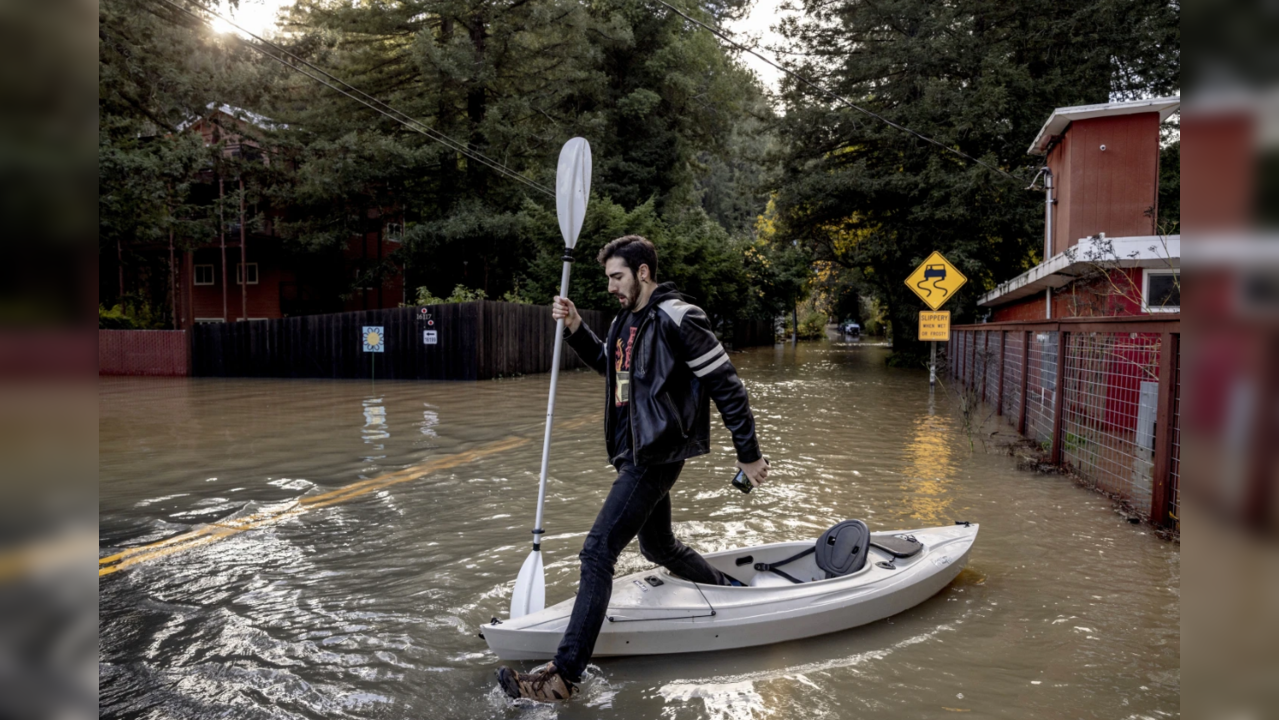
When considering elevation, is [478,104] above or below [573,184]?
above

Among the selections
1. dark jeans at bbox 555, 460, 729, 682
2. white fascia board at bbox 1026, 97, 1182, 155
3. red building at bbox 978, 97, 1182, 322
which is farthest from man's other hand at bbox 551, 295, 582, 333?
white fascia board at bbox 1026, 97, 1182, 155

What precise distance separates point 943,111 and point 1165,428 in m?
21.9

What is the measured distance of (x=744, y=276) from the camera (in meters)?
40.0

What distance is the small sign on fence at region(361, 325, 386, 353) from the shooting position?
23.9 metres

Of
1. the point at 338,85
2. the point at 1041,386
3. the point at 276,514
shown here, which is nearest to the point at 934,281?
the point at 1041,386

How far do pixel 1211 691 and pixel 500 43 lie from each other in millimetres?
32760

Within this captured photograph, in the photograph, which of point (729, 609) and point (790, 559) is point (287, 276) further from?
point (729, 609)

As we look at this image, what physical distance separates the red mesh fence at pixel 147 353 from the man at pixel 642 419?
2625cm

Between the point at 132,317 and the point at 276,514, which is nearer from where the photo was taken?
the point at 276,514

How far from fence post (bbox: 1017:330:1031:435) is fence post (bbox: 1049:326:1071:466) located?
2.15 metres

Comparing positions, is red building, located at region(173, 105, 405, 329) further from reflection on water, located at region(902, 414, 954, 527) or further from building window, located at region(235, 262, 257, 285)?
reflection on water, located at region(902, 414, 954, 527)

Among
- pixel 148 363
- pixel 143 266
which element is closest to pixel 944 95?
pixel 148 363

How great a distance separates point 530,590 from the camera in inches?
174

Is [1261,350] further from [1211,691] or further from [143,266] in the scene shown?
[143,266]
